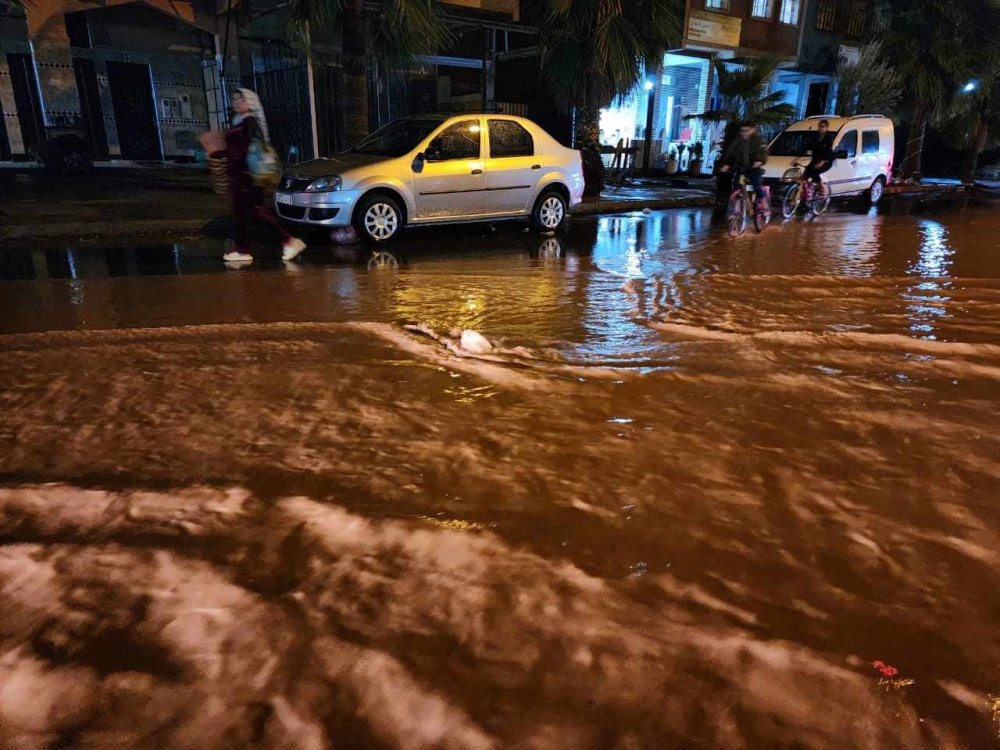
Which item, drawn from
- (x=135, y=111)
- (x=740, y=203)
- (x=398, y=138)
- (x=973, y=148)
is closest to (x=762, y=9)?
(x=973, y=148)

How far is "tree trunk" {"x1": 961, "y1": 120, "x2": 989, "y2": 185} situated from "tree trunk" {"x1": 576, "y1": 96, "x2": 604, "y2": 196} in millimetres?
16248

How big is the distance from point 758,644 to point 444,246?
329 inches

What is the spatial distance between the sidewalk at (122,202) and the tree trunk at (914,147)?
10.4 m

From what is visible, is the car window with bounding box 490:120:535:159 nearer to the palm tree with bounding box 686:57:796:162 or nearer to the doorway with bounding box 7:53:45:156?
the palm tree with bounding box 686:57:796:162

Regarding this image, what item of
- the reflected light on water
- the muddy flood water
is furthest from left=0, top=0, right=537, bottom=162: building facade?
the muddy flood water

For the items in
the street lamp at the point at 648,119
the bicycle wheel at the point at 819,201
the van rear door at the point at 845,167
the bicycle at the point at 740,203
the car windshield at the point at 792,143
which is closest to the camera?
the bicycle at the point at 740,203

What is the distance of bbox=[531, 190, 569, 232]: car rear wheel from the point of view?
11.4 m

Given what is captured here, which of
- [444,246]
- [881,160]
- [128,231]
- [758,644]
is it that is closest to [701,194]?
[881,160]

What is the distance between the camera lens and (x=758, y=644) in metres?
2.39

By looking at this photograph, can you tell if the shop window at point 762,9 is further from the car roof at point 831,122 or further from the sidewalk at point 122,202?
the sidewalk at point 122,202

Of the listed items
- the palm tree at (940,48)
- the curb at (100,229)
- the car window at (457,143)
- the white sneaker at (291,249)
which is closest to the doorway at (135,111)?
the curb at (100,229)

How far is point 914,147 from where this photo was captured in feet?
78.5

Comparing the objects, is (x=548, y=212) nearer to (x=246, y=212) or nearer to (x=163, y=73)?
(x=246, y=212)

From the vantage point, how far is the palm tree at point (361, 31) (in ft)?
38.0
